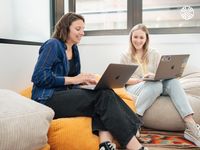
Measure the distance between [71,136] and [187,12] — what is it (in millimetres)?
2221

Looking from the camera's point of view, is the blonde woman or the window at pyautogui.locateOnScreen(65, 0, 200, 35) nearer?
the blonde woman

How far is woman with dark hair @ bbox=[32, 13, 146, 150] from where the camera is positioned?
1.73 meters

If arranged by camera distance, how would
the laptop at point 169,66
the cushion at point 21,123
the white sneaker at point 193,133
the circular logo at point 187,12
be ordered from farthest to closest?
the circular logo at point 187,12 < the laptop at point 169,66 < the white sneaker at point 193,133 < the cushion at point 21,123

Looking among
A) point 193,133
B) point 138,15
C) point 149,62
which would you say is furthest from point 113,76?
point 138,15

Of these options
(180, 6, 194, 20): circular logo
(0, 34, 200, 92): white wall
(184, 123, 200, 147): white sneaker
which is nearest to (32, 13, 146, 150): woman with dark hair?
(184, 123, 200, 147): white sneaker

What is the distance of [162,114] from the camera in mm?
2330

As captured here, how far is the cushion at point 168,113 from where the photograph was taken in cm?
230

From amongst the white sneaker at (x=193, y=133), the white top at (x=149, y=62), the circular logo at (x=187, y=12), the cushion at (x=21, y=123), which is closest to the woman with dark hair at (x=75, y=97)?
the cushion at (x=21, y=123)


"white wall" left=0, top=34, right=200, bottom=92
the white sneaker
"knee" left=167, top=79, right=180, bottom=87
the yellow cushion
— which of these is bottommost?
the white sneaker

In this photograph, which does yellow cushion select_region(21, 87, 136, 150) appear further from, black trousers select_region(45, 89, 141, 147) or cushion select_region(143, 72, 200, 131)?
cushion select_region(143, 72, 200, 131)

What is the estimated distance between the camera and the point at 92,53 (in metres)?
3.42

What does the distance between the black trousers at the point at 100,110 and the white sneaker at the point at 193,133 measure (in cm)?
50

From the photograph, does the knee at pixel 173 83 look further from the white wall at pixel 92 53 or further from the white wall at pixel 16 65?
the white wall at pixel 16 65

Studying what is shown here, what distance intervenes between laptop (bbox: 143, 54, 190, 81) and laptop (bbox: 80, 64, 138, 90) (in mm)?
347
